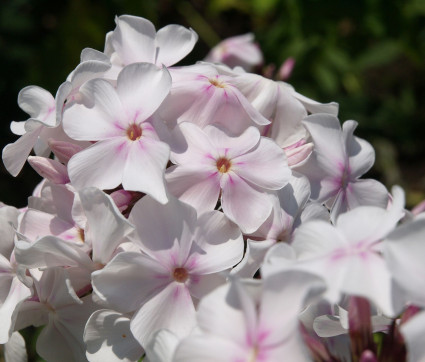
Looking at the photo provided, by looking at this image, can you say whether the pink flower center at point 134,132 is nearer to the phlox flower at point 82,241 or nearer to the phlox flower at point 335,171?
the phlox flower at point 82,241

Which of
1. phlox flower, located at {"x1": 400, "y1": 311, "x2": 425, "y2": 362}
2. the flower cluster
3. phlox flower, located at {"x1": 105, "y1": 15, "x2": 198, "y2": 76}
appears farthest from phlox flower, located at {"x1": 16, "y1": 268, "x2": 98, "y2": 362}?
phlox flower, located at {"x1": 400, "y1": 311, "x2": 425, "y2": 362}

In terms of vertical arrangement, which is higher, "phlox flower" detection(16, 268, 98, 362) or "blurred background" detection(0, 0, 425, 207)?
"phlox flower" detection(16, 268, 98, 362)

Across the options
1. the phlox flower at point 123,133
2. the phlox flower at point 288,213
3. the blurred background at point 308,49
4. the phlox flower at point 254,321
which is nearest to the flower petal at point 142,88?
the phlox flower at point 123,133

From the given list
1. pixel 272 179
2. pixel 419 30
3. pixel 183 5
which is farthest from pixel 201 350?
pixel 183 5

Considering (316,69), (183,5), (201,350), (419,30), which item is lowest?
(183,5)

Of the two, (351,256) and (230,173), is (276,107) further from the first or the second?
(351,256)

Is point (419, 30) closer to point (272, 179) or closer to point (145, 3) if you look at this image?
point (145, 3)

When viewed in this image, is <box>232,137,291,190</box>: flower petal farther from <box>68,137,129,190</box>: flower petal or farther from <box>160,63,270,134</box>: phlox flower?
<box>68,137,129,190</box>: flower petal
